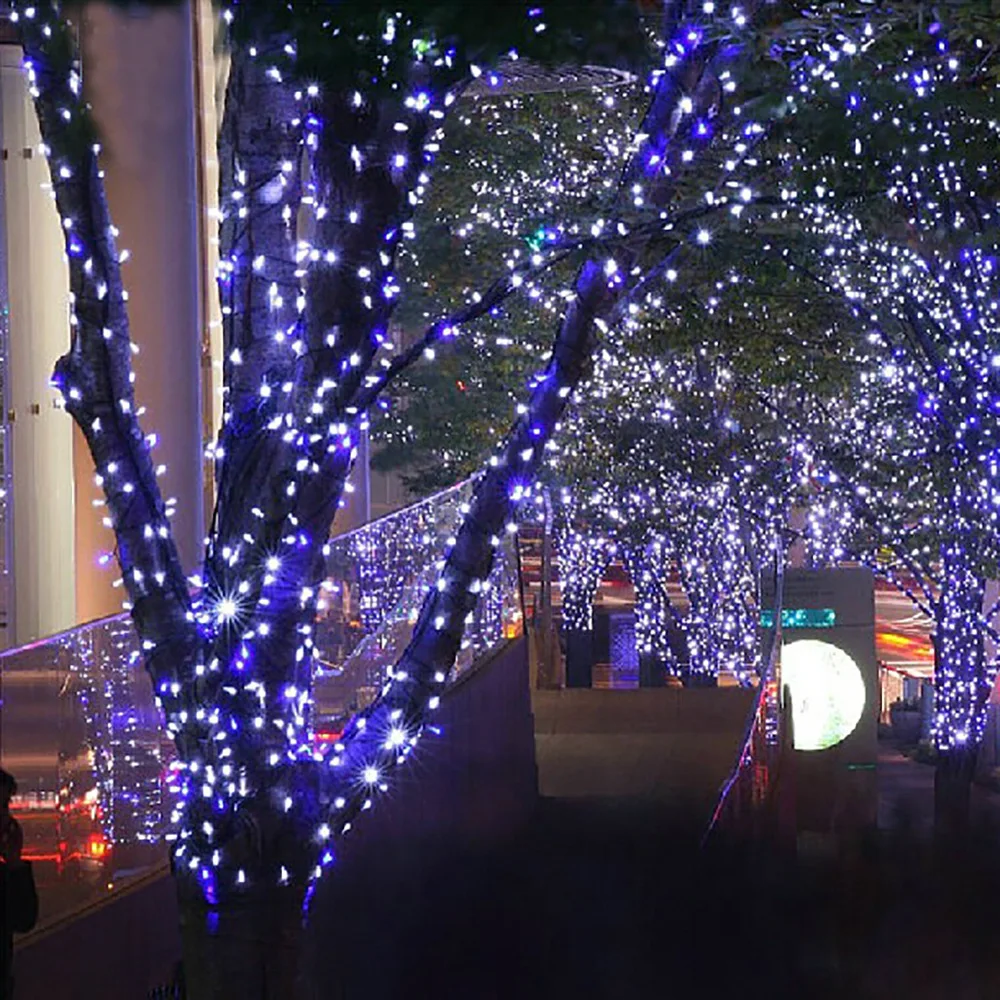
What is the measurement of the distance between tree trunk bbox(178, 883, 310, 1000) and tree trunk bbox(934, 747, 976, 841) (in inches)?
586

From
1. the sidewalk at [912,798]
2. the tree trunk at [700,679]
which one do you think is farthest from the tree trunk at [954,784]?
the tree trunk at [700,679]

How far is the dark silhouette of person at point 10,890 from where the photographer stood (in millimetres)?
5930

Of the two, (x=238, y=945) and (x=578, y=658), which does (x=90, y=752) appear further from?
(x=578, y=658)

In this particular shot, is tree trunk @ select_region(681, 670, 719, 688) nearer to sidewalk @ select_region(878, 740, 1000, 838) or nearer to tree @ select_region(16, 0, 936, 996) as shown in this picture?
sidewalk @ select_region(878, 740, 1000, 838)

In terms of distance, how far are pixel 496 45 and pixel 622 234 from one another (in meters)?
3.15

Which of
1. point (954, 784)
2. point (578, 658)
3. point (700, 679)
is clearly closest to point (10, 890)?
point (954, 784)

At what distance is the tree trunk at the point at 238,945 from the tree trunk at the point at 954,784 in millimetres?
14882

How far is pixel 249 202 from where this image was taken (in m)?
7.29

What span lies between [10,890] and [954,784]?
17.5m

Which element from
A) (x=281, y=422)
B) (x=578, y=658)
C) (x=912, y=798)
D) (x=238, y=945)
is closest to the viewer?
(x=238, y=945)

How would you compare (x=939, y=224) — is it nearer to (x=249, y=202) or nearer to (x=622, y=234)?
(x=622, y=234)

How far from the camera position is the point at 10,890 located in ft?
19.6

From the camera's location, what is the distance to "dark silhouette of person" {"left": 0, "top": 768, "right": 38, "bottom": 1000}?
5930 mm

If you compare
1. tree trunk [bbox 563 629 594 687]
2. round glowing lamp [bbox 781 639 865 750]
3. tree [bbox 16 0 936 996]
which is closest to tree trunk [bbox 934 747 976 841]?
round glowing lamp [bbox 781 639 865 750]
